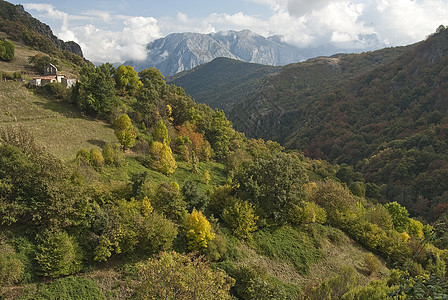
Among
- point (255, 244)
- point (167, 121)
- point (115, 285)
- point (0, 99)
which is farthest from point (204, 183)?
point (0, 99)

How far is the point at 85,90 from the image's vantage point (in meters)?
37.7

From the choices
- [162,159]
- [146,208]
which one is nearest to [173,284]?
[146,208]

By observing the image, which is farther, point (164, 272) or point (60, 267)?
point (60, 267)

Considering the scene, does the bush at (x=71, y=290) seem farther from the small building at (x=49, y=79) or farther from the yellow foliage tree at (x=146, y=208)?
the small building at (x=49, y=79)

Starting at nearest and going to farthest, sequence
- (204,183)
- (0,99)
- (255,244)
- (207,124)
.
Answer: (255,244) → (0,99) → (204,183) → (207,124)

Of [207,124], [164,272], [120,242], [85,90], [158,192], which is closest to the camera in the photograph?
[164,272]

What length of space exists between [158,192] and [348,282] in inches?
630

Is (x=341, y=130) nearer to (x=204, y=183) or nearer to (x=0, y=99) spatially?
(x=204, y=183)

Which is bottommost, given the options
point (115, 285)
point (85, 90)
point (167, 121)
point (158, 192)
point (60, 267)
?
point (115, 285)

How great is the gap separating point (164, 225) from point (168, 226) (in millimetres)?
332

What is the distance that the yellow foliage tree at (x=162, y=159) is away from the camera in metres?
32.7

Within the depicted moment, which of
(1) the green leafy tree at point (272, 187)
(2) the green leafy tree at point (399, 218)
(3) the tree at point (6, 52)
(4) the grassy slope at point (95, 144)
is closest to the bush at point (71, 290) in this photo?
(4) the grassy slope at point (95, 144)

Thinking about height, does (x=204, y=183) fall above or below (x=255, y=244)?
above

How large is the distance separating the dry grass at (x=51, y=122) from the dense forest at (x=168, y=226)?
1.00 ft
